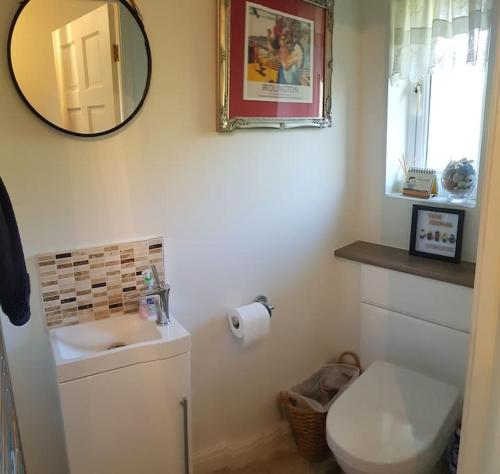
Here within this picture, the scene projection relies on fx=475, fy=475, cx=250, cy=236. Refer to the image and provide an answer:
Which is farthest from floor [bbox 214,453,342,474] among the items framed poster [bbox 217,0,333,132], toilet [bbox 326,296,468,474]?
framed poster [bbox 217,0,333,132]

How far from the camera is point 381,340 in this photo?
7.43 ft

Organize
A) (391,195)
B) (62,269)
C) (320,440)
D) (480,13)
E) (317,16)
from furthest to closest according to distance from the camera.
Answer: (391,195)
(320,440)
(317,16)
(480,13)
(62,269)

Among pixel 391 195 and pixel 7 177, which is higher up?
pixel 7 177

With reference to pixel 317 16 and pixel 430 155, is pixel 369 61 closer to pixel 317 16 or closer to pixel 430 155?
pixel 317 16

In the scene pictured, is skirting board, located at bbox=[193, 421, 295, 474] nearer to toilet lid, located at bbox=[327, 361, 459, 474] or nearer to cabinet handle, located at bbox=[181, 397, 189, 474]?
cabinet handle, located at bbox=[181, 397, 189, 474]

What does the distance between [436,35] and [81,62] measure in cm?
142

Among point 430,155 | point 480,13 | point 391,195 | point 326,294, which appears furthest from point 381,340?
point 480,13

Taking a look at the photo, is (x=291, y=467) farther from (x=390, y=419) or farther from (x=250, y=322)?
(x=250, y=322)

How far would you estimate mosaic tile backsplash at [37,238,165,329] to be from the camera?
5.04 ft

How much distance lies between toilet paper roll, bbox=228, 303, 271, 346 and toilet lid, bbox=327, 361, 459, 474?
1.32 feet

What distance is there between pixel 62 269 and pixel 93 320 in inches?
8.4

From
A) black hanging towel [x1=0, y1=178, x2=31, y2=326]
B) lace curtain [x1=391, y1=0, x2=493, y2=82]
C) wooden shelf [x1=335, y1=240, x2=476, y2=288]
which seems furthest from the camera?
wooden shelf [x1=335, y1=240, x2=476, y2=288]

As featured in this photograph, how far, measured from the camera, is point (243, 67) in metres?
1.79

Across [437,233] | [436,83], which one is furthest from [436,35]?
[437,233]
